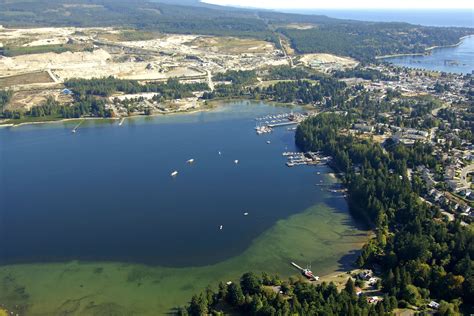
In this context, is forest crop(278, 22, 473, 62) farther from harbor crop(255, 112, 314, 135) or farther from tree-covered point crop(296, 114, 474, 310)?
tree-covered point crop(296, 114, 474, 310)

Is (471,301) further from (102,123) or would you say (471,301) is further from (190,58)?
(190,58)

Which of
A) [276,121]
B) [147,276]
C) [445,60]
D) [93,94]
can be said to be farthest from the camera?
[445,60]

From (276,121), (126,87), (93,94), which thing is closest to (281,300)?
(276,121)

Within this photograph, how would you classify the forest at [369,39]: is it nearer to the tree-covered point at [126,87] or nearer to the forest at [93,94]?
the tree-covered point at [126,87]

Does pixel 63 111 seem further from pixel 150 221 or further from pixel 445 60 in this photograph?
pixel 445 60

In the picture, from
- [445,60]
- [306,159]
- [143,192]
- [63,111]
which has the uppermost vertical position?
[445,60]

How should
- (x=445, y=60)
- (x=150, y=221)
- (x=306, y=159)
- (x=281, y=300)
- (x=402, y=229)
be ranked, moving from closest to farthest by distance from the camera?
(x=281, y=300), (x=402, y=229), (x=150, y=221), (x=306, y=159), (x=445, y=60)

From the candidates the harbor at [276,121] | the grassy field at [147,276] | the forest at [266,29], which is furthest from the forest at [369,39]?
the grassy field at [147,276]

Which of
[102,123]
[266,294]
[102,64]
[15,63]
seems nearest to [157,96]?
[102,123]
